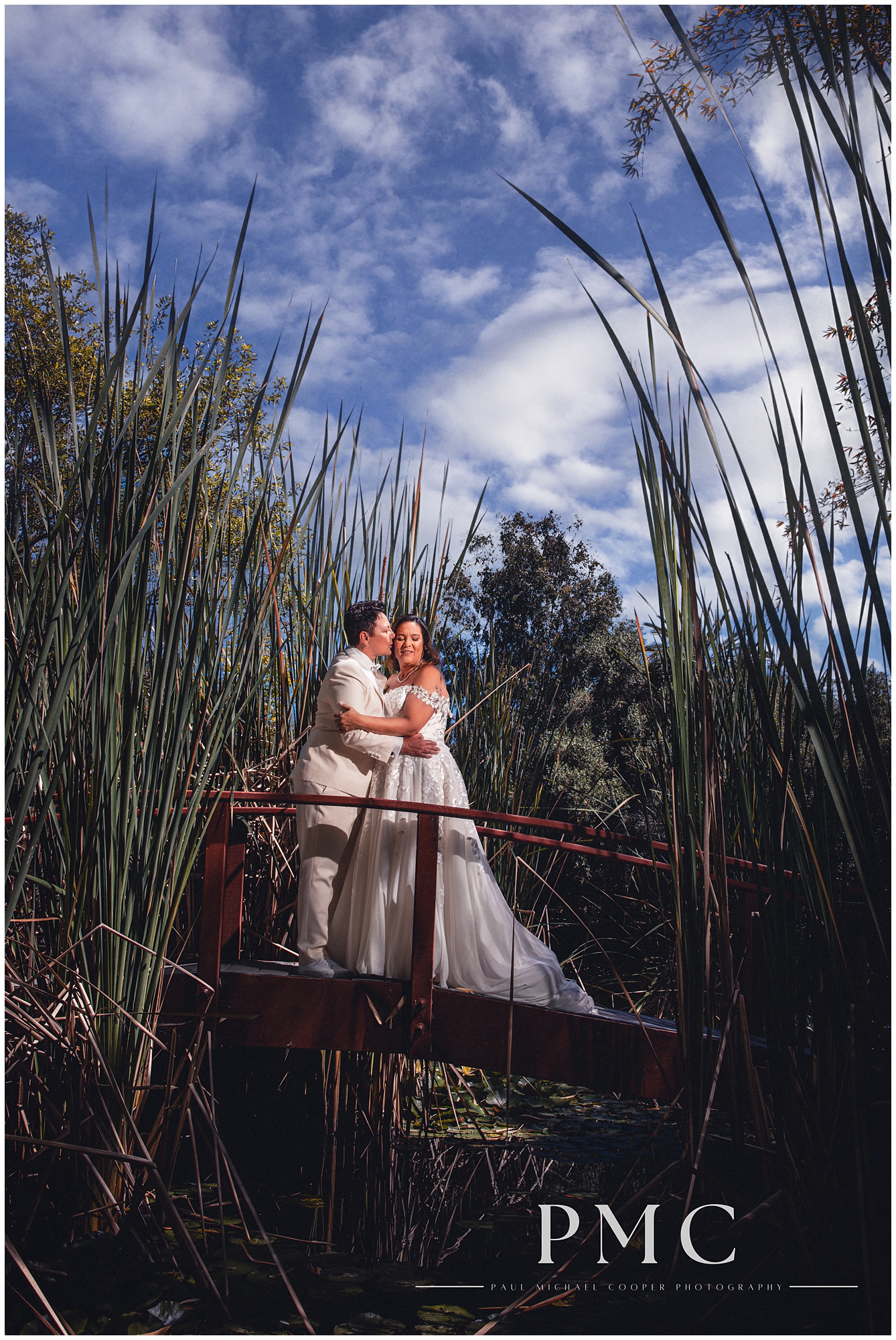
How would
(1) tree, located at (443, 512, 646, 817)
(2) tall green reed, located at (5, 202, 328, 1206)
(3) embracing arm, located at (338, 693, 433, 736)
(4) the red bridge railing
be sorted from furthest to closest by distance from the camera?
(1) tree, located at (443, 512, 646, 817), (3) embracing arm, located at (338, 693, 433, 736), (4) the red bridge railing, (2) tall green reed, located at (5, 202, 328, 1206)

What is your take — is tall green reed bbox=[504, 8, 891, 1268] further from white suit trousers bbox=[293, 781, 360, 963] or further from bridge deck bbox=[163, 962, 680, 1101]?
white suit trousers bbox=[293, 781, 360, 963]

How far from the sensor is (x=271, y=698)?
344 centimetres

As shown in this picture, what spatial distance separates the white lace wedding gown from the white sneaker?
0.06 metres

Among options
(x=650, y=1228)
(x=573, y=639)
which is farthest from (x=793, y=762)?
(x=573, y=639)

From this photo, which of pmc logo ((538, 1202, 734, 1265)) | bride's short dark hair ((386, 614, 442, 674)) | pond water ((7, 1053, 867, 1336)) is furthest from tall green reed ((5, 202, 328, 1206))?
bride's short dark hair ((386, 614, 442, 674))

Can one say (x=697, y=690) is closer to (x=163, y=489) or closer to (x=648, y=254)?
(x=648, y=254)

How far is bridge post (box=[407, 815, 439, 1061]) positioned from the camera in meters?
2.58

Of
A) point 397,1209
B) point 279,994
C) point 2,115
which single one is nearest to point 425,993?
point 279,994

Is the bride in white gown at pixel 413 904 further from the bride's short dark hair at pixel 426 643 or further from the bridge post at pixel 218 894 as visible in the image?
the bridge post at pixel 218 894

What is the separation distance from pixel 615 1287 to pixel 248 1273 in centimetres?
98

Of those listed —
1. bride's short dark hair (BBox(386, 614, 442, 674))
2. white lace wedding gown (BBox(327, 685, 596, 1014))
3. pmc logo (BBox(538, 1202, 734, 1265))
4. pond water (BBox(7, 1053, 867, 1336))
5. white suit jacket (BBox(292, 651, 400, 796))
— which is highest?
bride's short dark hair (BBox(386, 614, 442, 674))

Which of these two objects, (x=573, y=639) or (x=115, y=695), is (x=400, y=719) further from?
(x=573, y=639)

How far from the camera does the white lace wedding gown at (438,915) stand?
2818 millimetres

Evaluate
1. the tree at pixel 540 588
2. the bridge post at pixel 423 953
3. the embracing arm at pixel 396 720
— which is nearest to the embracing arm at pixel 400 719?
the embracing arm at pixel 396 720
